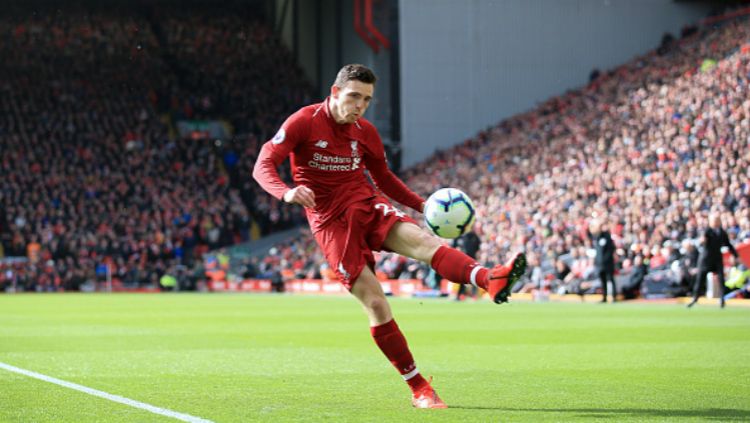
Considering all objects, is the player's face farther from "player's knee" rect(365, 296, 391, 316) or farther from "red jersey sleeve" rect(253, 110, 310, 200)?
"player's knee" rect(365, 296, 391, 316)

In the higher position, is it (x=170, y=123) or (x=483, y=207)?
(x=170, y=123)

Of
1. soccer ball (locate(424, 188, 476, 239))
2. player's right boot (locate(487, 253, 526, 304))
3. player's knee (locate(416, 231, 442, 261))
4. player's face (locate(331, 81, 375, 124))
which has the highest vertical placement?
player's face (locate(331, 81, 375, 124))

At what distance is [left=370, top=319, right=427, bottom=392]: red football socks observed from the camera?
7336 mm

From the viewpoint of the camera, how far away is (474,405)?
288 inches

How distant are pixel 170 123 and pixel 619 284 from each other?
3170 cm

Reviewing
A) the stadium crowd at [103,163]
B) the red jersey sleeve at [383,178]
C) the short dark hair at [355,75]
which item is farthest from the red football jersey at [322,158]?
the stadium crowd at [103,163]

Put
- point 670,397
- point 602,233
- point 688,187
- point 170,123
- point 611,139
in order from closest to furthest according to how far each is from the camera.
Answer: point 670,397
point 602,233
point 688,187
point 611,139
point 170,123

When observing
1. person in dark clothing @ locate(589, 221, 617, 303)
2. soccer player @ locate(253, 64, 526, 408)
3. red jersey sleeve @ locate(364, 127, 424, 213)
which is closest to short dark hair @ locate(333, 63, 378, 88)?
soccer player @ locate(253, 64, 526, 408)

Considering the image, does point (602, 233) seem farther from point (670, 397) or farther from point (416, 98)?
point (416, 98)

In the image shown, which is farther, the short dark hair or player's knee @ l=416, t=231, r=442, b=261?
the short dark hair

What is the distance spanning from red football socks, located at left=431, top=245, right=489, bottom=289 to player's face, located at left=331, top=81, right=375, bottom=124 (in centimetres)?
104

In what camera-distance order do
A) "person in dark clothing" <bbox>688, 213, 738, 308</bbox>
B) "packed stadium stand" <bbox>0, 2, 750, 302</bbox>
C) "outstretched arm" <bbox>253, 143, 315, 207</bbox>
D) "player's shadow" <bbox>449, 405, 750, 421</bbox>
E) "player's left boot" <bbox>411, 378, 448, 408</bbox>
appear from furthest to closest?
1. "packed stadium stand" <bbox>0, 2, 750, 302</bbox>
2. "person in dark clothing" <bbox>688, 213, 738, 308</bbox>
3. "player's left boot" <bbox>411, 378, 448, 408</bbox>
4. "outstretched arm" <bbox>253, 143, 315, 207</bbox>
5. "player's shadow" <bbox>449, 405, 750, 421</bbox>

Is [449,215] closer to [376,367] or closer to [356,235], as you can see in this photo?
[356,235]

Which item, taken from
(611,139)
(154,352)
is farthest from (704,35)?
(154,352)
